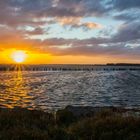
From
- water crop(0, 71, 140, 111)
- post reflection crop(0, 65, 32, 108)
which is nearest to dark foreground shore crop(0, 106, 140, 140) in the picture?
water crop(0, 71, 140, 111)

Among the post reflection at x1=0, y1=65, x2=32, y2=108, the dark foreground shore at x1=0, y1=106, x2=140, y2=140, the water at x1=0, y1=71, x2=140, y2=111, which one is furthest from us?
the water at x1=0, y1=71, x2=140, y2=111

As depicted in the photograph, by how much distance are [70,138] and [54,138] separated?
51 cm

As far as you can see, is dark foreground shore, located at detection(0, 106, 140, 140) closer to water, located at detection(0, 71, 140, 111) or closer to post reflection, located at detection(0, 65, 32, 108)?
water, located at detection(0, 71, 140, 111)

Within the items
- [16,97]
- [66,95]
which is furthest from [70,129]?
[66,95]

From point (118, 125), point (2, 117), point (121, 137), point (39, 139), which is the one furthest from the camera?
point (2, 117)

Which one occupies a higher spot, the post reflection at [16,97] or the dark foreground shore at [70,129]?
the dark foreground shore at [70,129]

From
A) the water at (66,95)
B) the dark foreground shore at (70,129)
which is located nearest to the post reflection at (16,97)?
the water at (66,95)

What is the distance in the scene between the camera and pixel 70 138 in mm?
8820

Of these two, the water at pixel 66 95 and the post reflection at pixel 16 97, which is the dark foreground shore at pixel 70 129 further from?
the post reflection at pixel 16 97

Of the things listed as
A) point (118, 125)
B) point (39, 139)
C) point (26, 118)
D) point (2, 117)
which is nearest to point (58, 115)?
point (26, 118)

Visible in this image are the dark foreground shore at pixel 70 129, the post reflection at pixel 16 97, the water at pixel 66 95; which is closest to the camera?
the dark foreground shore at pixel 70 129

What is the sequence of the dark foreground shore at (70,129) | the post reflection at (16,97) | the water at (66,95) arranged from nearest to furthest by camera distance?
the dark foreground shore at (70,129) → the post reflection at (16,97) → the water at (66,95)

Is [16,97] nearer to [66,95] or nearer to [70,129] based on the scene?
[66,95]

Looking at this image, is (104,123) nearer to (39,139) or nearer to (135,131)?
(135,131)
